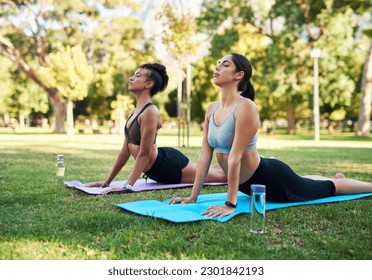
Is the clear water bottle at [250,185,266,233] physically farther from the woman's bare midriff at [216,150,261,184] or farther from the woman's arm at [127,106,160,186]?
the woman's arm at [127,106,160,186]

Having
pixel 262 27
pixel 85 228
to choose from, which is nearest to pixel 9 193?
pixel 85 228

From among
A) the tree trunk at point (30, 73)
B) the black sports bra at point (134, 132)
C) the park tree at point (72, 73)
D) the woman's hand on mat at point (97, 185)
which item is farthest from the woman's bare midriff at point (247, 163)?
the tree trunk at point (30, 73)

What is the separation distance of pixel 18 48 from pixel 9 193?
3206 centimetres

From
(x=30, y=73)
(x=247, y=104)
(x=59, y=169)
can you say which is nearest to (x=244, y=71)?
(x=247, y=104)

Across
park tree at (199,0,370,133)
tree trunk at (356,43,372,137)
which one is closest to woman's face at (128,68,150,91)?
park tree at (199,0,370,133)

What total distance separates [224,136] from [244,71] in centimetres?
68

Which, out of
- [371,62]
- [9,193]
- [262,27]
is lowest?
[9,193]

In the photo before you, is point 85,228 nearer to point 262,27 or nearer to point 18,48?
point 262,27

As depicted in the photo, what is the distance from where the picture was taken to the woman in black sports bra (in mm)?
5434

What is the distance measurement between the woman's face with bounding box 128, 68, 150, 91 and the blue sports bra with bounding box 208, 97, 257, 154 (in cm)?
152

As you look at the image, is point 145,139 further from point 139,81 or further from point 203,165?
point 203,165

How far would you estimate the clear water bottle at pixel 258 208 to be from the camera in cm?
343

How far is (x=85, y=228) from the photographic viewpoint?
3.51m

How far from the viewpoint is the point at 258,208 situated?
11.9 ft
